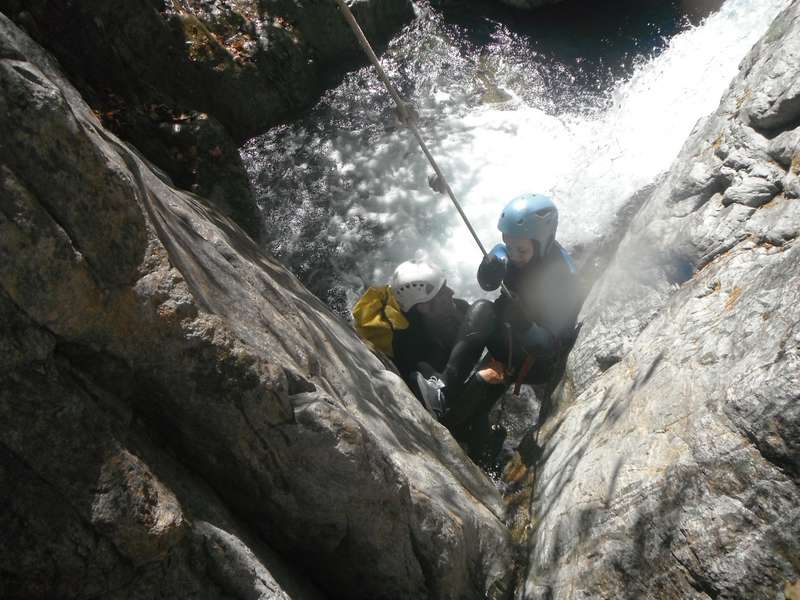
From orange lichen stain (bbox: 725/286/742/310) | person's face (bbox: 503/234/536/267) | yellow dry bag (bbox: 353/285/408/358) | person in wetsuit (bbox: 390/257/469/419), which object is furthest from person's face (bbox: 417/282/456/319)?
orange lichen stain (bbox: 725/286/742/310)

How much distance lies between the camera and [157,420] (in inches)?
111

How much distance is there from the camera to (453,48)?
11797mm

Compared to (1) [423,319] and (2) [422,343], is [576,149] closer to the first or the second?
(1) [423,319]

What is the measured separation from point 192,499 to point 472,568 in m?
2.05

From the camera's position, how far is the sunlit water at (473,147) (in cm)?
902

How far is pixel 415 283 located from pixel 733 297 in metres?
3.38

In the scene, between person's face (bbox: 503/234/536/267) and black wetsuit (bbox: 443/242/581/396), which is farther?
black wetsuit (bbox: 443/242/581/396)

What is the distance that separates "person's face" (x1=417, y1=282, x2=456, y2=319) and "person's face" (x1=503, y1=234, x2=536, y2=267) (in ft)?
2.72

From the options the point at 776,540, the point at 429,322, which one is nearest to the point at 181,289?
the point at 776,540

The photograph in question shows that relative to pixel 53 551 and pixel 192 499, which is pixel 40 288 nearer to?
pixel 53 551

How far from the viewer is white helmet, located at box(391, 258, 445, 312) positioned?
6520mm

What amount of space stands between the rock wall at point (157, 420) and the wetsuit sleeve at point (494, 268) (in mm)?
3217

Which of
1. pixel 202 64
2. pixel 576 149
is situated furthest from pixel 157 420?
pixel 576 149

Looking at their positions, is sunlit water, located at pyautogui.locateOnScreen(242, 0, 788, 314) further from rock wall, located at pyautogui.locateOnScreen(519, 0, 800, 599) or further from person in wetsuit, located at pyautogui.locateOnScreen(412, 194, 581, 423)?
rock wall, located at pyautogui.locateOnScreen(519, 0, 800, 599)
